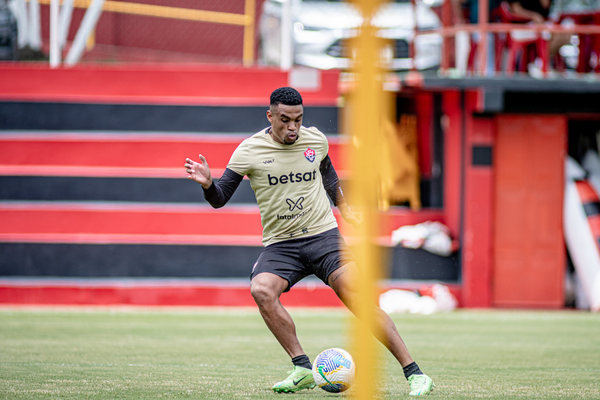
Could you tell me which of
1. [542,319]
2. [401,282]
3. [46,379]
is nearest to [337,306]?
[401,282]

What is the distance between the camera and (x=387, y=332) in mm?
5488

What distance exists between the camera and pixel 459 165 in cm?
1436

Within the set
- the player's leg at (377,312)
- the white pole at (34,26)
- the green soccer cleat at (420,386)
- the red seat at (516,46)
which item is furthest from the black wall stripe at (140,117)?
the green soccer cleat at (420,386)

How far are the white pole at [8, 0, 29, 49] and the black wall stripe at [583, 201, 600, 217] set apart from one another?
1089 cm

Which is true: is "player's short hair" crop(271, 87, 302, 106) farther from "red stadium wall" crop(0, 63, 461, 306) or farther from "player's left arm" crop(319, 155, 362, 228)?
"red stadium wall" crop(0, 63, 461, 306)

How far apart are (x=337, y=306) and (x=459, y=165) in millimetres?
3269

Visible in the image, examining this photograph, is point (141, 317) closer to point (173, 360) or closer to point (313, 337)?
point (313, 337)

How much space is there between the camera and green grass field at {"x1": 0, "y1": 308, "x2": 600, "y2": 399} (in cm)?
575

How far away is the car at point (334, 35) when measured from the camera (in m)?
16.3

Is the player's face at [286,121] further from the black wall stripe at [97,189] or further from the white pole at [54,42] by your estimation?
the white pole at [54,42]

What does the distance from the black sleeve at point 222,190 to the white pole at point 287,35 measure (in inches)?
352

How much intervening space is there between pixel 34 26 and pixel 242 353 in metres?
10.3

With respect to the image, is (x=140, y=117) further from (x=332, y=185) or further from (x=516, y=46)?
(x=332, y=185)

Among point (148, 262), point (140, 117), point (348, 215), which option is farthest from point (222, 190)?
point (140, 117)
